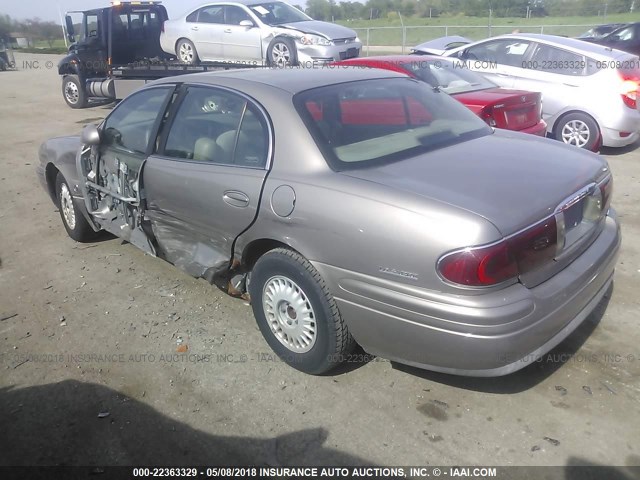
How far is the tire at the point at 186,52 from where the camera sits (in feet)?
43.0

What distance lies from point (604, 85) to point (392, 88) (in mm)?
5304

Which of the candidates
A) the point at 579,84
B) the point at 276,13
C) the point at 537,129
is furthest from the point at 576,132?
the point at 276,13

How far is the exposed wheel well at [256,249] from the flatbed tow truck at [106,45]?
9863 millimetres

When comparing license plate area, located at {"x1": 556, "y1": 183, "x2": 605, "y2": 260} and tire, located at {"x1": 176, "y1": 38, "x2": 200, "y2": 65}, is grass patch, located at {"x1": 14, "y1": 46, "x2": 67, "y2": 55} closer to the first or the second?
tire, located at {"x1": 176, "y1": 38, "x2": 200, "y2": 65}

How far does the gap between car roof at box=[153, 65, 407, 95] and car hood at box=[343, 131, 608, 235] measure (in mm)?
837

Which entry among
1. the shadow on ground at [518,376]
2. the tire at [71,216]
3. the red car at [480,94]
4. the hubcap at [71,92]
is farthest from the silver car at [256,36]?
the shadow on ground at [518,376]

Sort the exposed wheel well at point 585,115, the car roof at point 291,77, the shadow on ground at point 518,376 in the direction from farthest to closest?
the exposed wheel well at point 585,115
the car roof at point 291,77
the shadow on ground at point 518,376

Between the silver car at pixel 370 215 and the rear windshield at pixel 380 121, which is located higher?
the rear windshield at pixel 380 121

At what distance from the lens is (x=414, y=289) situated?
2568 millimetres

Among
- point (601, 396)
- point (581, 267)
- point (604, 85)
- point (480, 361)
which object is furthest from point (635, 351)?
point (604, 85)

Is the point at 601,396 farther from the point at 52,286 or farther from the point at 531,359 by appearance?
the point at 52,286

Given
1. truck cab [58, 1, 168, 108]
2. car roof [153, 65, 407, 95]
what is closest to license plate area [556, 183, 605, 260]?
car roof [153, 65, 407, 95]

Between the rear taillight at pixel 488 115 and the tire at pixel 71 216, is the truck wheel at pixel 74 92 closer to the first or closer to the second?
the tire at pixel 71 216

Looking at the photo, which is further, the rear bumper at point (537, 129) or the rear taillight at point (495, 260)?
the rear bumper at point (537, 129)
